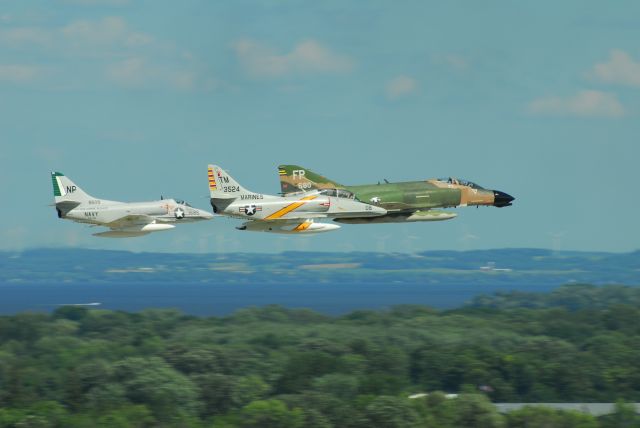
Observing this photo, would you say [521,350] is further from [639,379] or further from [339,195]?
[339,195]

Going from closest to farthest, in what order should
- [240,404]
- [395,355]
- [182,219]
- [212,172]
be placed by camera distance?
[212,172]
[182,219]
[240,404]
[395,355]

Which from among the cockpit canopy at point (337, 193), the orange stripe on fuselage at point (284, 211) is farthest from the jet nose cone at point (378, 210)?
the orange stripe on fuselage at point (284, 211)

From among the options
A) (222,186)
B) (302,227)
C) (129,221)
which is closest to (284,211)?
(302,227)

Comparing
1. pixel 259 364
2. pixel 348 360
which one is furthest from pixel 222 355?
pixel 348 360

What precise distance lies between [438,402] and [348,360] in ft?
136

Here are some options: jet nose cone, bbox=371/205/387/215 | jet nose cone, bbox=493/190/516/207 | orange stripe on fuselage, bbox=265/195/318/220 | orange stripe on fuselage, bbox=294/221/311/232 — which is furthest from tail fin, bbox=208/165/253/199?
jet nose cone, bbox=493/190/516/207

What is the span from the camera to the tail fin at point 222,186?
82375 millimetres

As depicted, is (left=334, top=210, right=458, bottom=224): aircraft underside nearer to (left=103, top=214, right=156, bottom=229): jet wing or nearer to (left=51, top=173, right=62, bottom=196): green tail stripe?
(left=103, top=214, right=156, bottom=229): jet wing

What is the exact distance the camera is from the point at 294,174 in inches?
3708

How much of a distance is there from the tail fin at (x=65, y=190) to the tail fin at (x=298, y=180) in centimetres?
1657

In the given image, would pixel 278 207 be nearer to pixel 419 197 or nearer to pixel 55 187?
pixel 419 197

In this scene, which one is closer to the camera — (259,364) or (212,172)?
(212,172)

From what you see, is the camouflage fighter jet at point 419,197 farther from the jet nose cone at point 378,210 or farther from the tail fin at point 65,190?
the tail fin at point 65,190

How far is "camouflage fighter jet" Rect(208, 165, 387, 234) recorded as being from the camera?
3211 inches
